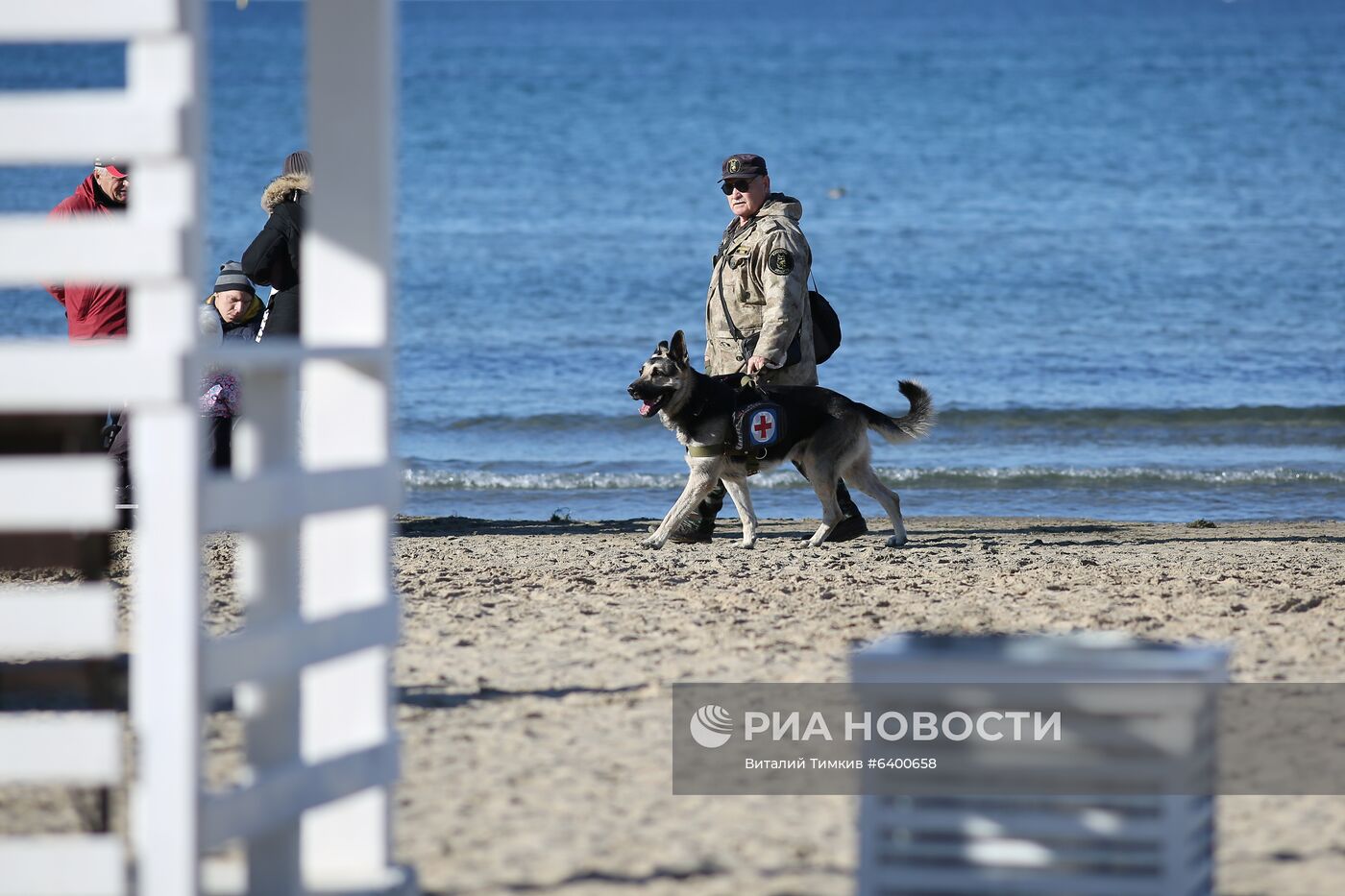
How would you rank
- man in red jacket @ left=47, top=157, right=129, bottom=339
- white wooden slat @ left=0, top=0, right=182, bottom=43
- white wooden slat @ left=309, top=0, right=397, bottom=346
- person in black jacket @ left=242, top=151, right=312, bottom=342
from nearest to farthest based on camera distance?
white wooden slat @ left=0, top=0, right=182, bottom=43 < white wooden slat @ left=309, top=0, right=397, bottom=346 < man in red jacket @ left=47, top=157, right=129, bottom=339 < person in black jacket @ left=242, top=151, right=312, bottom=342

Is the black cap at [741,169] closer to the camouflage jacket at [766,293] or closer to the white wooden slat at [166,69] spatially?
the camouflage jacket at [766,293]

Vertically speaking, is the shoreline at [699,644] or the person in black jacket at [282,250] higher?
the person in black jacket at [282,250]

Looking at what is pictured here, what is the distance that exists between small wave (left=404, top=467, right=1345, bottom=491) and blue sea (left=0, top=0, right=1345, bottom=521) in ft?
0.15

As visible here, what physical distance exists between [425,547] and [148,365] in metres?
6.78

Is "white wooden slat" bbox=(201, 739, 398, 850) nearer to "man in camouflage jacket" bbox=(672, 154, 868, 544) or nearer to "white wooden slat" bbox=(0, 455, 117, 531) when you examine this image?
"white wooden slat" bbox=(0, 455, 117, 531)

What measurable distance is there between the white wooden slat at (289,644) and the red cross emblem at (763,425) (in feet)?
18.0

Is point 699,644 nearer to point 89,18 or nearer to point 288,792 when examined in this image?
point 288,792

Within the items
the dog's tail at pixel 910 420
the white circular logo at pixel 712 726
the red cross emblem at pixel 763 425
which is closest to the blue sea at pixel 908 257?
the white circular logo at pixel 712 726

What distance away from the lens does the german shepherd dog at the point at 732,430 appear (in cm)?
934

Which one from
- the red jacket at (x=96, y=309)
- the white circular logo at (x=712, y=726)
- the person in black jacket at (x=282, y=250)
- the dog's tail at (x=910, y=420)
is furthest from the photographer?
the dog's tail at (x=910, y=420)

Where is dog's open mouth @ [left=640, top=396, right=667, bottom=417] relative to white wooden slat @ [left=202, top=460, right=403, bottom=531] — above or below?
above

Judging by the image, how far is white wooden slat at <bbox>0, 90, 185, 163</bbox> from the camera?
122 inches

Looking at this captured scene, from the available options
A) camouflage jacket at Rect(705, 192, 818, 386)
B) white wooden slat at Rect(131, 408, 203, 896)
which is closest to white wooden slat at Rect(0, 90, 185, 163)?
white wooden slat at Rect(131, 408, 203, 896)

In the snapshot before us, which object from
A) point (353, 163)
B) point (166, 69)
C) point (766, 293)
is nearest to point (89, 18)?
point (166, 69)
